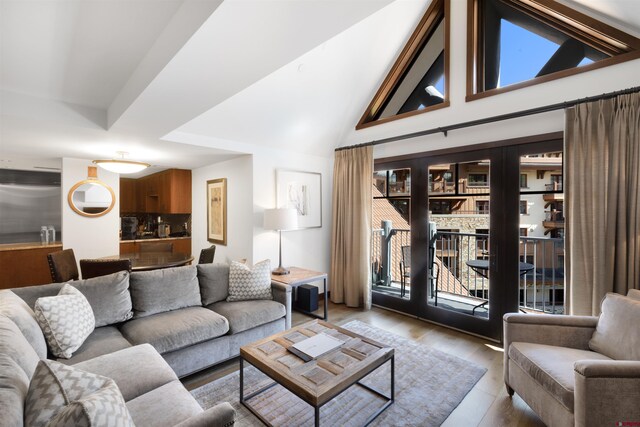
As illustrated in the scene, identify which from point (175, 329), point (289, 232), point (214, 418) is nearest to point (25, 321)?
point (175, 329)

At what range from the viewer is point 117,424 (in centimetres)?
97

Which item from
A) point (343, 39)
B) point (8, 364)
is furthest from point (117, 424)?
point (343, 39)

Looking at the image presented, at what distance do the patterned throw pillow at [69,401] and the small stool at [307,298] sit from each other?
280 centimetres

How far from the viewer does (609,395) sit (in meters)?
1.48

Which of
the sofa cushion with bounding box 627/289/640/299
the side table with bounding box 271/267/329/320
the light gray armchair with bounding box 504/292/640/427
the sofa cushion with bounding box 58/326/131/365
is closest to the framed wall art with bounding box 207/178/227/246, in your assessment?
the side table with bounding box 271/267/329/320

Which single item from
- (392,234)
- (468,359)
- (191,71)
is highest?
(191,71)

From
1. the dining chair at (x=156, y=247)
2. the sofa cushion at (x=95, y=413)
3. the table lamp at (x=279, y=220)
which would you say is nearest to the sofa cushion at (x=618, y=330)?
the sofa cushion at (x=95, y=413)

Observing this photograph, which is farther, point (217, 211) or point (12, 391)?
point (217, 211)

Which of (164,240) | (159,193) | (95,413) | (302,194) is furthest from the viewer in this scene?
(159,193)

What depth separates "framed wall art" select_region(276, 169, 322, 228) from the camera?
4223mm

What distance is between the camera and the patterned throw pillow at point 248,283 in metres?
3.08

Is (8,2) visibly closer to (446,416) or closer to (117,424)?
(117,424)

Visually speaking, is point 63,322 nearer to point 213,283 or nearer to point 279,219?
point 213,283

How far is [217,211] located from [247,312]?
7.85 feet
